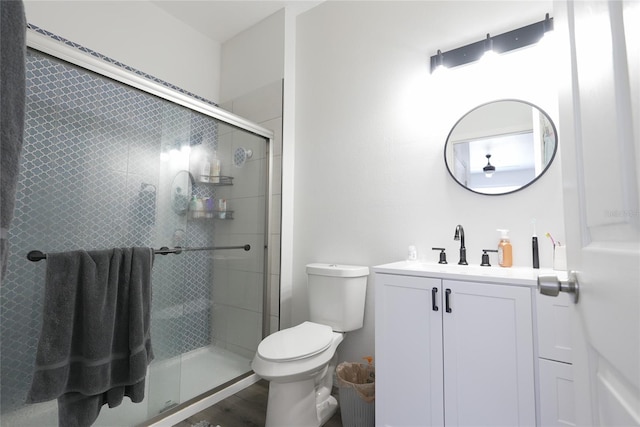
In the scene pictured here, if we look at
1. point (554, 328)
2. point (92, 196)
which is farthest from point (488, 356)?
point (92, 196)

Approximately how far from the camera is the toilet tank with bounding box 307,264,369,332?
5.54ft

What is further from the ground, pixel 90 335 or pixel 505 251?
pixel 505 251

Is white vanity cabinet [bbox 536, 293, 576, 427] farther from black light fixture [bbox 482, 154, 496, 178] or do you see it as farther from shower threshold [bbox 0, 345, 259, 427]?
shower threshold [bbox 0, 345, 259, 427]

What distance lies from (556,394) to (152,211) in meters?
1.84

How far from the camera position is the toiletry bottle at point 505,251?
4.52 feet

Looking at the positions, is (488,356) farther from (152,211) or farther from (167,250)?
(152,211)

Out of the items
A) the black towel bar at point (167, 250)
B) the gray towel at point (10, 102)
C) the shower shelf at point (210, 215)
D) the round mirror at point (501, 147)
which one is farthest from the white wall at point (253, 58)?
the gray towel at point (10, 102)

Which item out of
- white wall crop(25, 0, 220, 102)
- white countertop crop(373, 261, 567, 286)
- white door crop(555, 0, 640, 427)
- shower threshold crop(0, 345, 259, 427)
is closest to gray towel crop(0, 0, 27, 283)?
white door crop(555, 0, 640, 427)

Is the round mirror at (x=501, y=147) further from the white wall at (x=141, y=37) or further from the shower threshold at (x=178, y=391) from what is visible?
the white wall at (x=141, y=37)

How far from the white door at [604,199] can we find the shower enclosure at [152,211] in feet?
5.36

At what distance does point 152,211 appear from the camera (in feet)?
5.10

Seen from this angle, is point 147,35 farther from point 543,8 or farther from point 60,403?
point 543,8

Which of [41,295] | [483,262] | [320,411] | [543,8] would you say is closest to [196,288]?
[41,295]

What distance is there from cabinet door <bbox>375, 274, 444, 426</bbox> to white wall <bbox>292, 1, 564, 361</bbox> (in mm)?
430
